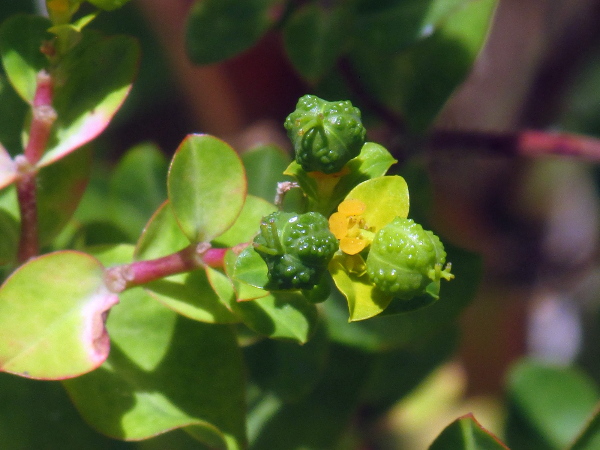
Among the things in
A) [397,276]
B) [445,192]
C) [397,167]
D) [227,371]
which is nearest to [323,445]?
[227,371]

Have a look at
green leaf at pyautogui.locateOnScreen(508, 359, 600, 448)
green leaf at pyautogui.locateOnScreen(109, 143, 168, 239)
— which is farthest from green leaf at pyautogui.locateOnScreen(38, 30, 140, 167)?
green leaf at pyautogui.locateOnScreen(508, 359, 600, 448)

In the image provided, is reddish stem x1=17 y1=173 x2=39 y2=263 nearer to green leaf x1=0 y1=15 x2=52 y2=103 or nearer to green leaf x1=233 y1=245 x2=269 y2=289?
green leaf x1=0 y1=15 x2=52 y2=103

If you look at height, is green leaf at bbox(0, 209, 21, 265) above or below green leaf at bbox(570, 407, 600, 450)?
above

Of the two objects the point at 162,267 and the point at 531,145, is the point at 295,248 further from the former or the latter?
the point at 531,145

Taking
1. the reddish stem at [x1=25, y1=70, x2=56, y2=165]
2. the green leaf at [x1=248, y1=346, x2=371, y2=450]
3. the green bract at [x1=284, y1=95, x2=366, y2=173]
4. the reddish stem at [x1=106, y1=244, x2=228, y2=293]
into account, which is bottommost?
the green leaf at [x1=248, y1=346, x2=371, y2=450]

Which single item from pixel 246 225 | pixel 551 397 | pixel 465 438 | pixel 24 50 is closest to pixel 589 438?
pixel 465 438

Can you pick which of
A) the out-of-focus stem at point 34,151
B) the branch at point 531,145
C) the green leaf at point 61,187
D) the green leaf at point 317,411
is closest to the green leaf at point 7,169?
the out-of-focus stem at point 34,151

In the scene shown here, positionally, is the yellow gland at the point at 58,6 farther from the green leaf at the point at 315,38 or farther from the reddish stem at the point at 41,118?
the green leaf at the point at 315,38
